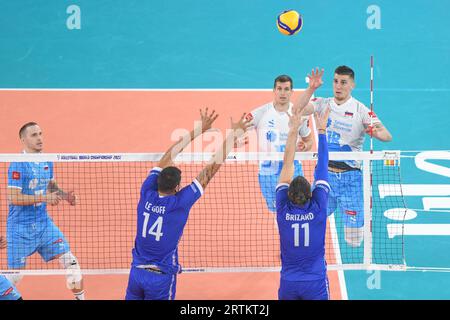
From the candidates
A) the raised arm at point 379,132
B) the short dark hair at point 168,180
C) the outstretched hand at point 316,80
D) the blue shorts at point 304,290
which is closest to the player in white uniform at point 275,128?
the raised arm at point 379,132

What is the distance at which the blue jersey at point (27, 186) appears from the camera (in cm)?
1252

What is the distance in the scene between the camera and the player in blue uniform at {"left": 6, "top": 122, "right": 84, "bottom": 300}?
41.1 feet

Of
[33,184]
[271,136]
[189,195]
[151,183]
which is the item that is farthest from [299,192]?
[33,184]

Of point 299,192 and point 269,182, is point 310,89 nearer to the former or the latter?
point 299,192

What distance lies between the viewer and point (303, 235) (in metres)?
10.4

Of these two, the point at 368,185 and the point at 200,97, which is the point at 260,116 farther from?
the point at 200,97

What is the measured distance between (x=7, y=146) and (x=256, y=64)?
24.6ft

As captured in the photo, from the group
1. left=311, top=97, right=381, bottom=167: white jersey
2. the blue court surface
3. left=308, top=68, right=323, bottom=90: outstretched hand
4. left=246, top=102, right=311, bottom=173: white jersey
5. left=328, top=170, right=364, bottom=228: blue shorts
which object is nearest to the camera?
left=308, top=68, right=323, bottom=90: outstretched hand

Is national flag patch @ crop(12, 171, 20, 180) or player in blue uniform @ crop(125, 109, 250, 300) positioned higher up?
national flag patch @ crop(12, 171, 20, 180)

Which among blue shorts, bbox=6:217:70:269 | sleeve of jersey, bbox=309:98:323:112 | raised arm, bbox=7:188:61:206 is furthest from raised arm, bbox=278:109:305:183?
blue shorts, bbox=6:217:70:269

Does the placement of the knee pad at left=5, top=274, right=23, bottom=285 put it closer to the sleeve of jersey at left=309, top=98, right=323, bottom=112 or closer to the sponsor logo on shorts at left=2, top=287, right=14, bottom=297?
the sponsor logo on shorts at left=2, top=287, right=14, bottom=297

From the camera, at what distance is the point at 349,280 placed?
14.0 meters

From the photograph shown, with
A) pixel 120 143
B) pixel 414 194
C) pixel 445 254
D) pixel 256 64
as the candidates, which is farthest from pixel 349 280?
pixel 256 64

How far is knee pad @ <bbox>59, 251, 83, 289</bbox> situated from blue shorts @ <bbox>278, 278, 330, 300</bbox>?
399cm
